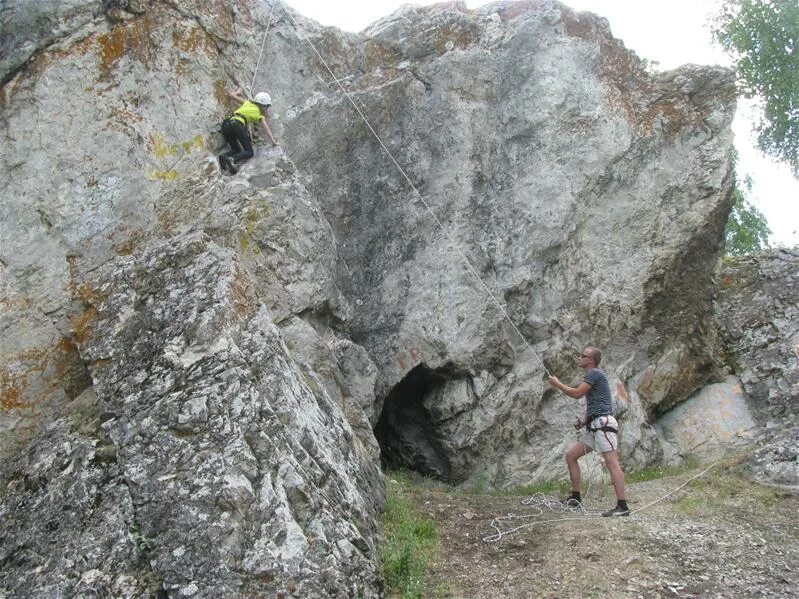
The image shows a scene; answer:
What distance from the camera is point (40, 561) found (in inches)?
279

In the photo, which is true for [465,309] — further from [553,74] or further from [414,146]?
[553,74]

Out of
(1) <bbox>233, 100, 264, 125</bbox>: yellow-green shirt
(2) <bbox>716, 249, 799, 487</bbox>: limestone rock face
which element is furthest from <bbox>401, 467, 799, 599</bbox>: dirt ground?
(1) <bbox>233, 100, 264, 125</bbox>: yellow-green shirt

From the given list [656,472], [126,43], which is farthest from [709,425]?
[126,43]

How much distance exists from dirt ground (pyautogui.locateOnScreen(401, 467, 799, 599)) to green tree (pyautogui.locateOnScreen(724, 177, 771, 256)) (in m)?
17.7

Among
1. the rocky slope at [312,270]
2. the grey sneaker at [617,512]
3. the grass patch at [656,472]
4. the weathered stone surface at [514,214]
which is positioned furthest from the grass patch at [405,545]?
the grass patch at [656,472]

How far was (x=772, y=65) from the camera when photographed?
75.7ft

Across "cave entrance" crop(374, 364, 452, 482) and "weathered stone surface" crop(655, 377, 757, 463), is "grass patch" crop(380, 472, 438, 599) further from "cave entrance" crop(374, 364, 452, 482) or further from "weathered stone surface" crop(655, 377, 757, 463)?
"weathered stone surface" crop(655, 377, 757, 463)

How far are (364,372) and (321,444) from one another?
3.44m

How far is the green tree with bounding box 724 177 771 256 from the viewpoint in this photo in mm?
25828

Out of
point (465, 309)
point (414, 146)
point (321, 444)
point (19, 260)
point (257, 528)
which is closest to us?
point (257, 528)

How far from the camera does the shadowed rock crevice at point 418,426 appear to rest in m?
12.7

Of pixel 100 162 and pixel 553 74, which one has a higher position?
pixel 100 162

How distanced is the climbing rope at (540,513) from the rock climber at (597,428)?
0.50 feet

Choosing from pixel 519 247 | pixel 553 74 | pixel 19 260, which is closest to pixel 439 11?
pixel 553 74
